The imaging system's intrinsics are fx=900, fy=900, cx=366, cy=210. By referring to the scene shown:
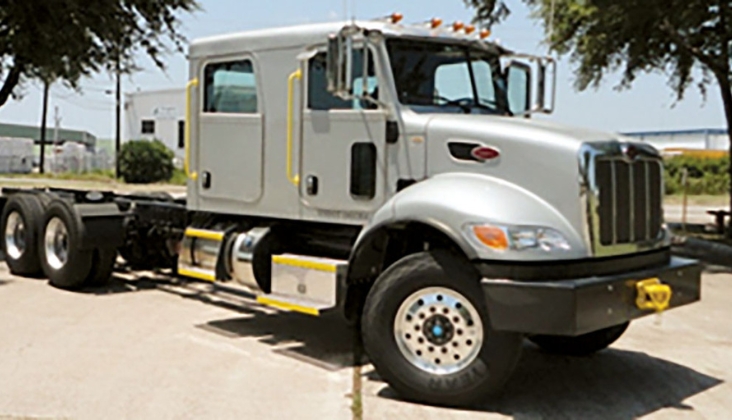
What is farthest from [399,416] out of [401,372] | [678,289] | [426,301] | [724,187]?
[724,187]

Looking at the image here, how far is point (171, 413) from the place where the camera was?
233 inches

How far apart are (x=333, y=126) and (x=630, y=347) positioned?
3483 millimetres

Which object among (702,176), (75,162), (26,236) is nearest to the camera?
(26,236)

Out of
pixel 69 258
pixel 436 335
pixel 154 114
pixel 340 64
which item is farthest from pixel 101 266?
pixel 154 114

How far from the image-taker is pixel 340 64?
680 cm

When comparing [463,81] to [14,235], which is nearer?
[463,81]

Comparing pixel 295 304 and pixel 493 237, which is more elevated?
pixel 493 237

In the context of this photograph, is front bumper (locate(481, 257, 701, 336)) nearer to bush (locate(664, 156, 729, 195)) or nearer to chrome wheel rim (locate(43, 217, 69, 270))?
chrome wheel rim (locate(43, 217, 69, 270))

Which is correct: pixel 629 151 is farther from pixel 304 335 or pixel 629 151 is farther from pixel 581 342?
pixel 304 335

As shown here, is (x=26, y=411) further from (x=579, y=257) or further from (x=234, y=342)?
(x=579, y=257)

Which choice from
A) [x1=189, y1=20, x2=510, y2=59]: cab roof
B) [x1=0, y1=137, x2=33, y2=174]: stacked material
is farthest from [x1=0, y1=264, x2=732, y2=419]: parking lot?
[x1=0, y1=137, x2=33, y2=174]: stacked material

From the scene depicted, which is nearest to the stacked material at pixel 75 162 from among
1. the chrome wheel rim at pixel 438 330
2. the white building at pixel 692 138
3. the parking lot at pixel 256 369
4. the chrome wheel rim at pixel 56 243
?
the white building at pixel 692 138

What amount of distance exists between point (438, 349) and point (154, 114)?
6395 cm

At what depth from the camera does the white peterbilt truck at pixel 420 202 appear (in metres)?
6.10
